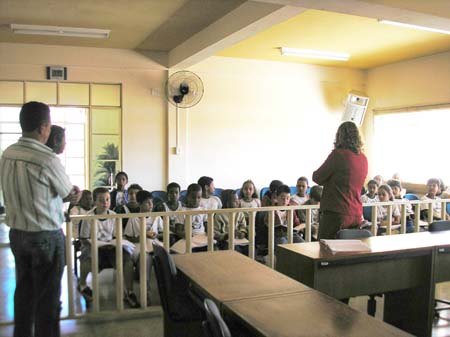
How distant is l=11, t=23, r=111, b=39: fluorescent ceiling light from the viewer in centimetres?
575

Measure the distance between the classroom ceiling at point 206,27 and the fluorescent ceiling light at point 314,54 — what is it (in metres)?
0.17

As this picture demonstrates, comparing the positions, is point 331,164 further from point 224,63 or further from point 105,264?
point 224,63

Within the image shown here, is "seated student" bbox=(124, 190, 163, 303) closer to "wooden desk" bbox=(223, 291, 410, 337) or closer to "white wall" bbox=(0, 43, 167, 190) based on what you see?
"wooden desk" bbox=(223, 291, 410, 337)

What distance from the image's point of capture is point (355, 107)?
867 cm

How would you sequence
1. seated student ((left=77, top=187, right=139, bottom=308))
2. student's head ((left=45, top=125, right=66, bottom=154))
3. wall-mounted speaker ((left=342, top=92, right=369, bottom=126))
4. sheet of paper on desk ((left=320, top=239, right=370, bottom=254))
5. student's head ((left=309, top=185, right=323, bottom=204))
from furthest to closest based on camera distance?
wall-mounted speaker ((left=342, top=92, right=369, bottom=126)), student's head ((left=309, top=185, right=323, bottom=204)), seated student ((left=77, top=187, right=139, bottom=308)), sheet of paper on desk ((left=320, top=239, right=370, bottom=254)), student's head ((left=45, top=125, right=66, bottom=154))

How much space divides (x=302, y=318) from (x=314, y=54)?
19.8 feet

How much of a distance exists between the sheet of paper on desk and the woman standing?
1.69 ft

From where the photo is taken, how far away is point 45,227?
250cm

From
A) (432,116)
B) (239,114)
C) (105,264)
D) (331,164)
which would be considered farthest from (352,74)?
(105,264)

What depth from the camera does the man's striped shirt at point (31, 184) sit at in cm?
246

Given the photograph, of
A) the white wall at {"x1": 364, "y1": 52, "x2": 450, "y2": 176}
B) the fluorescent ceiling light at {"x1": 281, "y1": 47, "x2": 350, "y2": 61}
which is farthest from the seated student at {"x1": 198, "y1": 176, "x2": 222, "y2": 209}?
the white wall at {"x1": 364, "y1": 52, "x2": 450, "y2": 176}

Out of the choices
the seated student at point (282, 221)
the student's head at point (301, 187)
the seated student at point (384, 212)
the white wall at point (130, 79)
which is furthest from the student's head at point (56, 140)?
the white wall at point (130, 79)

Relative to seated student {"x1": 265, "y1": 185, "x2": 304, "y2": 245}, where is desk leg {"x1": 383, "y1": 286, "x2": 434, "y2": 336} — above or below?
below

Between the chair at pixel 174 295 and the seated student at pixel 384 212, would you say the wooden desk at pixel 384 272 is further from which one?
the seated student at pixel 384 212
